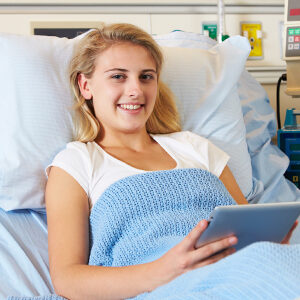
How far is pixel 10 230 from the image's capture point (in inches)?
52.6

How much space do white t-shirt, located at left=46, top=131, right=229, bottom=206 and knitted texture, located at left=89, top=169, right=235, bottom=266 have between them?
0.06 meters

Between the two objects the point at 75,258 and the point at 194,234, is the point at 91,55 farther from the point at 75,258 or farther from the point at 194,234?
the point at 194,234

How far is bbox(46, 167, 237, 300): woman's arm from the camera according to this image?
945 millimetres

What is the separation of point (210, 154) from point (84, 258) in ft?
1.66

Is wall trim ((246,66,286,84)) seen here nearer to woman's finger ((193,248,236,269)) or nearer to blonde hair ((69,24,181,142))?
blonde hair ((69,24,181,142))

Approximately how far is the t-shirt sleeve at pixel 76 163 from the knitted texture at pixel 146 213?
0.25 ft

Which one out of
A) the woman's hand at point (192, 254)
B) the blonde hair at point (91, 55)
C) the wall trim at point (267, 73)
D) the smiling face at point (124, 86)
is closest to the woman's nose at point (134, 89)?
the smiling face at point (124, 86)

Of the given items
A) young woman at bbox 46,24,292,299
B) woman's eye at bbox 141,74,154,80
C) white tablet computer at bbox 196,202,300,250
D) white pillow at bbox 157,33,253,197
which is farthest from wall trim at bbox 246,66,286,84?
white tablet computer at bbox 196,202,300,250

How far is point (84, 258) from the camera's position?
1151 mm

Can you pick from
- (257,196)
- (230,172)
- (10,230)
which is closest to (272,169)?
(257,196)

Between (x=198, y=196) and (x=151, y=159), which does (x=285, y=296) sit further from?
(x=151, y=159)

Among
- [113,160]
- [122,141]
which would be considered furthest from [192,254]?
[122,141]

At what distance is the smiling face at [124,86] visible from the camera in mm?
1353

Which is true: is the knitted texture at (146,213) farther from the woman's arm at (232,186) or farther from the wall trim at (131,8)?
the wall trim at (131,8)
